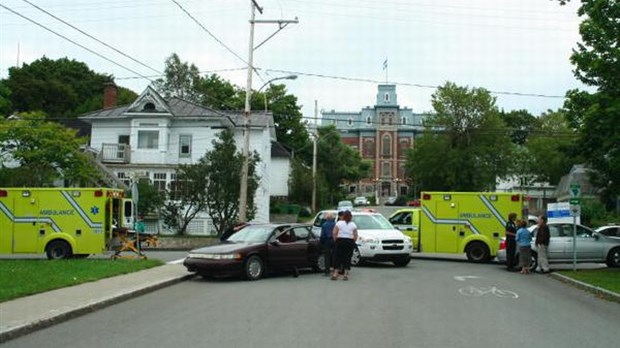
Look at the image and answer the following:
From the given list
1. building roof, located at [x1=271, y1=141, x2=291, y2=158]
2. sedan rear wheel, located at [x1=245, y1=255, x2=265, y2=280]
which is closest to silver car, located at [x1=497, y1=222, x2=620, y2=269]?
sedan rear wheel, located at [x1=245, y1=255, x2=265, y2=280]

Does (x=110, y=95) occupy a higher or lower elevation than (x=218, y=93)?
lower

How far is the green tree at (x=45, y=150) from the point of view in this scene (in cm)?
3700

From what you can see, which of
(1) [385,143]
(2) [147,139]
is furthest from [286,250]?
(1) [385,143]

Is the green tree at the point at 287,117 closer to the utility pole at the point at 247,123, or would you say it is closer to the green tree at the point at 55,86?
the green tree at the point at 55,86

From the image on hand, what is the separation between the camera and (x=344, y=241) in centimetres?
1697

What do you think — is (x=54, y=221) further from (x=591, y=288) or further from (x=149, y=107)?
(x=149, y=107)

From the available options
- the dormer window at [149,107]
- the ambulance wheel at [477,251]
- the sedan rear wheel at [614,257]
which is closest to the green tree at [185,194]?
the dormer window at [149,107]

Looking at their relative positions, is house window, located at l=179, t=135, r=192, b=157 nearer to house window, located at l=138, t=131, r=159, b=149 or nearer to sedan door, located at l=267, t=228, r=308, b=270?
house window, located at l=138, t=131, r=159, b=149

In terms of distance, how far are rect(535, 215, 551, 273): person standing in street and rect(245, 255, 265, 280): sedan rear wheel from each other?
8780mm

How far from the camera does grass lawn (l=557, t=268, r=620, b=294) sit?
1578 cm

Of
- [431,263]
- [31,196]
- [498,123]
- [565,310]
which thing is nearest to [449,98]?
[498,123]

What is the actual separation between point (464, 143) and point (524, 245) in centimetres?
4814

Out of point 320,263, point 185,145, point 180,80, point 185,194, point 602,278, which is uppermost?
point 180,80

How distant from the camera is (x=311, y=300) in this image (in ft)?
42.5
